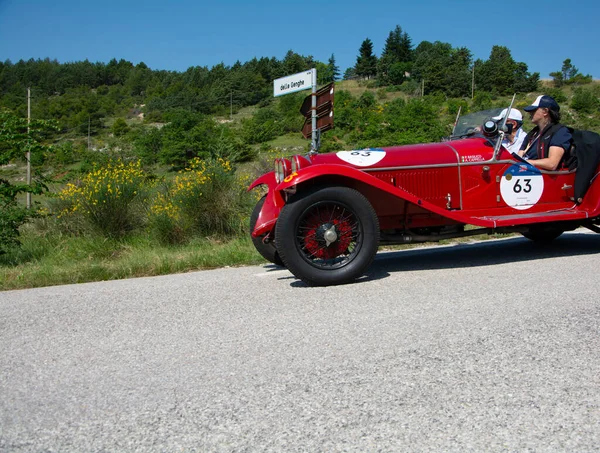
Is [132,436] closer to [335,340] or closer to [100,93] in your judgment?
[335,340]

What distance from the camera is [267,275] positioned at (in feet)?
18.6

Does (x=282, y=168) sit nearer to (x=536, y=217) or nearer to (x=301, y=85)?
(x=536, y=217)

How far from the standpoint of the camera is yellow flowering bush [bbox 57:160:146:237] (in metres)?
9.60

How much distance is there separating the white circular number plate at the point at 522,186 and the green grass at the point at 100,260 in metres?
2.82

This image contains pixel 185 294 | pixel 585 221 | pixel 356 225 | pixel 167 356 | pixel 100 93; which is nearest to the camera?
pixel 167 356

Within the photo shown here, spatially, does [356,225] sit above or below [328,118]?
below

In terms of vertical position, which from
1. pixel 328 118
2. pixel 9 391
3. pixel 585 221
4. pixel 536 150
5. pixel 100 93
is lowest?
pixel 9 391

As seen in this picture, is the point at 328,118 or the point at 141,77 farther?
the point at 141,77

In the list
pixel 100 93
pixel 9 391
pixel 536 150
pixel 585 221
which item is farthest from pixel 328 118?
pixel 100 93

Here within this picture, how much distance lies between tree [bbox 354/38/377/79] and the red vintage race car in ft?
297

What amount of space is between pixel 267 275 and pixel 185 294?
3.57 feet

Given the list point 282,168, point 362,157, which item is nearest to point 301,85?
point 362,157

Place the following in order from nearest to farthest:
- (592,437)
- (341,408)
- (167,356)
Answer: (592,437)
(341,408)
(167,356)

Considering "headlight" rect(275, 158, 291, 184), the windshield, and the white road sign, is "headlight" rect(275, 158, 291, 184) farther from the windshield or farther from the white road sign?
the white road sign
